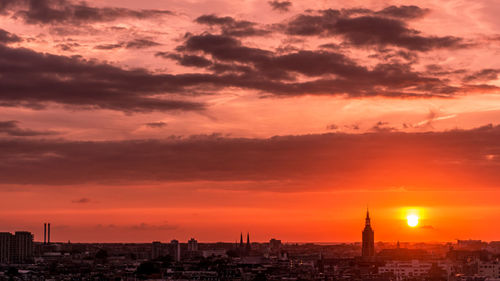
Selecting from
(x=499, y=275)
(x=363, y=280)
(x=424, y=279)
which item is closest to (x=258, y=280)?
(x=363, y=280)

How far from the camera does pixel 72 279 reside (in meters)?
197

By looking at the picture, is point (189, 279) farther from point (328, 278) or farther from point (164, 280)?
point (328, 278)

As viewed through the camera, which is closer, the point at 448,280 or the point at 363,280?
the point at 448,280

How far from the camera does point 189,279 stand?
19900cm

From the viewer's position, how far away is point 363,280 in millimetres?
191875

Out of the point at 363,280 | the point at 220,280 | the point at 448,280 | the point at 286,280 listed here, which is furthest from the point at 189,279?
the point at 448,280

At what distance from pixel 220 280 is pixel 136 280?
15.3 meters

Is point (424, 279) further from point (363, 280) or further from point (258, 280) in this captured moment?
point (258, 280)

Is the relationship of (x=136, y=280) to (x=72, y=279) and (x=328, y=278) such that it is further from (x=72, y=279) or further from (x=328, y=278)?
(x=328, y=278)

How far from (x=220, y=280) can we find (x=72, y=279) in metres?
26.3

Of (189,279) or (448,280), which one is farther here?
(189,279)

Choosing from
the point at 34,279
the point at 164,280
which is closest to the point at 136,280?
the point at 164,280

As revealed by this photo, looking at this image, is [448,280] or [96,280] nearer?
[448,280]

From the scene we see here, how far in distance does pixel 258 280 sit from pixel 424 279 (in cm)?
3006
